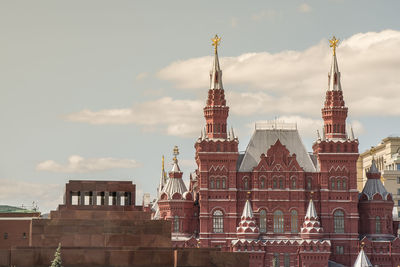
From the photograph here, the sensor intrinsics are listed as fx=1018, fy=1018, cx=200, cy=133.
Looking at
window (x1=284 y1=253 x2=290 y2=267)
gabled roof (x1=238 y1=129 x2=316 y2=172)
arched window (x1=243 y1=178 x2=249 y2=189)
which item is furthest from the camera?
gabled roof (x1=238 y1=129 x2=316 y2=172)

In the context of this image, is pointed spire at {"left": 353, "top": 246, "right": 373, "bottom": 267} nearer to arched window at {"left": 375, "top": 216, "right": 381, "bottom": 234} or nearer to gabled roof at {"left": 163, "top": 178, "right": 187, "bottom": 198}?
arched window at {"left": 375, "top": 216, "right": 381, "bottom": 234}

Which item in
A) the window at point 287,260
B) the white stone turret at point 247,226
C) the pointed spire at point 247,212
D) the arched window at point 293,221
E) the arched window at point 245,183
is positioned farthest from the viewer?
the arched window at point 245,183

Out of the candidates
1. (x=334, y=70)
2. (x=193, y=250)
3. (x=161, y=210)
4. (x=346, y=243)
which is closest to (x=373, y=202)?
(x=346, y=243)

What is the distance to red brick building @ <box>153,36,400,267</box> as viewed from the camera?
149750 mm

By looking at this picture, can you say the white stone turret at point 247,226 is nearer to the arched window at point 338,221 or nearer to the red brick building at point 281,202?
the red brick building at point 281,202

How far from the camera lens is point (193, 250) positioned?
304 feet

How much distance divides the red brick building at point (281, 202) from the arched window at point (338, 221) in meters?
0.15

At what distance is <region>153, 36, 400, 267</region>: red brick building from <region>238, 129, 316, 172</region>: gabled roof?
0.66 feet

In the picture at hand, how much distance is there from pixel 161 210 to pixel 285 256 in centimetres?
1987

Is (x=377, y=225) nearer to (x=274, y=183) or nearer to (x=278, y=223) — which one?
(x=278, y=223)

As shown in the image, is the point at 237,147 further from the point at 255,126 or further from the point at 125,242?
the point at 125,242

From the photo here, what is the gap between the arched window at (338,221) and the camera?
153000 mm

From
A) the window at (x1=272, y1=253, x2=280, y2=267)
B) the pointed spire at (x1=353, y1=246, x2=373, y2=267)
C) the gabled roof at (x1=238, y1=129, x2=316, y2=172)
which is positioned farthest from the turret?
the window at (x1=272, y1=253, x2=280, y2=267)

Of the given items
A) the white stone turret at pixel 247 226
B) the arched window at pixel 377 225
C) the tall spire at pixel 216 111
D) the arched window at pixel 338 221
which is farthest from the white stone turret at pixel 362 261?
the tall spire at pixel 216 111
